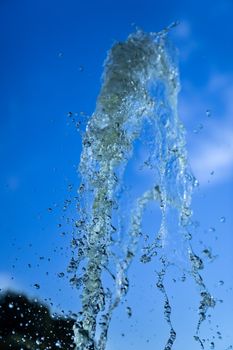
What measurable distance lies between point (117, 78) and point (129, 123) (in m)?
0.82

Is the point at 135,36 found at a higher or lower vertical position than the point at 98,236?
higher

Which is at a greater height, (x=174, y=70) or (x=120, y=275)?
(x=174, y=70)

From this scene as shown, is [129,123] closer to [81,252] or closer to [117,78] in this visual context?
[117,78]

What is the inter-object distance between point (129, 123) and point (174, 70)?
1.23 m

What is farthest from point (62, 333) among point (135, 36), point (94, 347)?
point (135, 36)

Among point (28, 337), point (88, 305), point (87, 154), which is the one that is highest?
point (28, 337)

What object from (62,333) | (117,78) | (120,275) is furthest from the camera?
(62,333)

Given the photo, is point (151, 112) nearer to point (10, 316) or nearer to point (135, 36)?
point (135, 36)

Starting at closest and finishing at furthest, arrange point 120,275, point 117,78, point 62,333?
point 120,275, point 117,78, point 62,333

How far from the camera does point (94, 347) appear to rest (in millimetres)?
7777

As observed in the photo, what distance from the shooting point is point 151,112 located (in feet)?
28.4

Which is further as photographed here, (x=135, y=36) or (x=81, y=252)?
(x=135, y=36)

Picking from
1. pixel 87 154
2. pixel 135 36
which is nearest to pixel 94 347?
pixel 87 154

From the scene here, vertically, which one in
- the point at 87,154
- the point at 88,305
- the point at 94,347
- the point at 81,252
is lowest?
the point at 94,347
